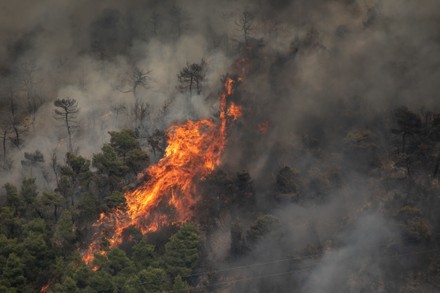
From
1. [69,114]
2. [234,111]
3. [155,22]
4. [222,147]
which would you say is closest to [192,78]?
[234,111]

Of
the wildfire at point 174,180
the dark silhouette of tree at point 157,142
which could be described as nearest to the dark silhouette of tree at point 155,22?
the wildfire at point 174,180

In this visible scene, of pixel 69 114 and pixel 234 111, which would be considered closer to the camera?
pixel 234 111

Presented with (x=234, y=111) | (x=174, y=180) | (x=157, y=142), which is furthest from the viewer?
(x=234, y=111)

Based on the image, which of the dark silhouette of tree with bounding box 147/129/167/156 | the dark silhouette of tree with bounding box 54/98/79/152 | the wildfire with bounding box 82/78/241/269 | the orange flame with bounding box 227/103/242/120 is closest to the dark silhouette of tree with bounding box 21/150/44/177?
the dark silhouette of tree with bounding box 54/98/79/152

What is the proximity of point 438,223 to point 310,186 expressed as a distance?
1666 centimetres

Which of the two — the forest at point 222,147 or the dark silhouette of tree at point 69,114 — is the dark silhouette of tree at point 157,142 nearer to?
the forest at point 222,147

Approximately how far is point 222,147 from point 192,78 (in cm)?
1321

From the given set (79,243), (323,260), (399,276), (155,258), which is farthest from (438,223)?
(79,243)

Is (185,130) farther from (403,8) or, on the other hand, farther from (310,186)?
(403,8)

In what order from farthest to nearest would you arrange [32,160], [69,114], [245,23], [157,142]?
[245,23] < [69,114] < [32,160] < [157,142]

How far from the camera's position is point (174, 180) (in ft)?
269

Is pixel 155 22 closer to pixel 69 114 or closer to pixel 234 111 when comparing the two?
pixel 69 114

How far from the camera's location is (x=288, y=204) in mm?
78125

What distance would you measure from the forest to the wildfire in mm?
208
